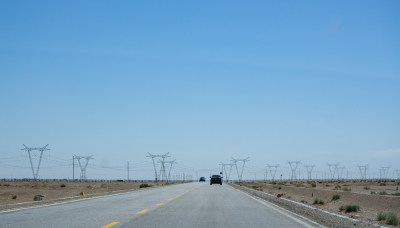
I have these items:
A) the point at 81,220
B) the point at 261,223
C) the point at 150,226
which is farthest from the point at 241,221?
the point at 81,220

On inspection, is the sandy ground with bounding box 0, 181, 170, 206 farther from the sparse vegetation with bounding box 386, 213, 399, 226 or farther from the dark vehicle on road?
the sparse vegetation with bounding box 386, 213, 399, 226

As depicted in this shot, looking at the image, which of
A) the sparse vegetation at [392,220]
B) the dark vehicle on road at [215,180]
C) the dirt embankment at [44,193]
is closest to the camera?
the sparse vegetation at [392,220]

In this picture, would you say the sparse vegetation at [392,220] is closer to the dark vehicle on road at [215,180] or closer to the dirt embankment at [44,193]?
the dirt embankment at [44,193]

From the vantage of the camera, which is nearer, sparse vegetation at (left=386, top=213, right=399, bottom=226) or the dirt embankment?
sparse vegetation at (left=386, top=213, right=399, bottom=226)

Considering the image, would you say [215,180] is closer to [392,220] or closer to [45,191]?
[45,191]

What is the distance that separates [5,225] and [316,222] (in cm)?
932

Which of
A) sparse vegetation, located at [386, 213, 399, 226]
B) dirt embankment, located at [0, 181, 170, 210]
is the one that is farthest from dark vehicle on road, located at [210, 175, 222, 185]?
sparse vegetation, located at [386, 213, 399, 226]

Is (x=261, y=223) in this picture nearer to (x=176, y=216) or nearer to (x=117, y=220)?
(x=176, y=216)

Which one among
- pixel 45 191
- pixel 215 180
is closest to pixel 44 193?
pixel 45 191

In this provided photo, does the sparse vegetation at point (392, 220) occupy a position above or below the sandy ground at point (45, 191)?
above

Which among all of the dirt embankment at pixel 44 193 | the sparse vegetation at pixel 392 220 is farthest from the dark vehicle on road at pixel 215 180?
the sparse vegetation at pixel 392 220

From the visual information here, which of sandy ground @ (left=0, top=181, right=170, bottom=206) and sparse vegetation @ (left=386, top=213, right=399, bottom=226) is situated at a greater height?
sparse vegetation @ (left=386, top=213, right=399, bottom=226)

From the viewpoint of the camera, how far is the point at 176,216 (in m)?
16.4

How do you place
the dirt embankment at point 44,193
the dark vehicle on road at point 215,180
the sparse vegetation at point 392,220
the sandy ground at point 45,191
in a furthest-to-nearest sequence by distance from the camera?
the dark vehicle on road at point 215,180 < the sandy ground at point 45,191 < the dirt embankment at point 44,193 < the sparse vegetation at point 392,220
